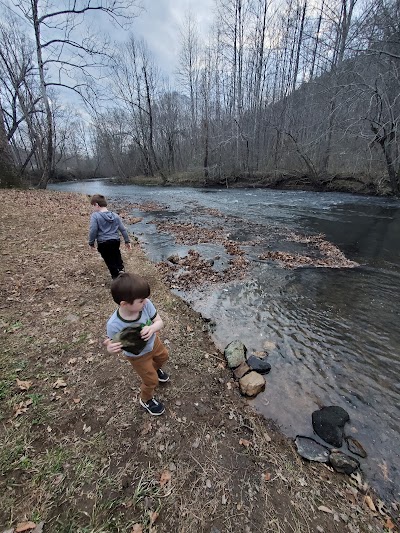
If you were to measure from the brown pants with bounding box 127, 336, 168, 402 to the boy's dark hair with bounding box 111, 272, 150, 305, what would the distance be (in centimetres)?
69

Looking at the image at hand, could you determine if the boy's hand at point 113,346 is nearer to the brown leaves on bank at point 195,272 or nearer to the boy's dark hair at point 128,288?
the boy's dark hair at point 128,288

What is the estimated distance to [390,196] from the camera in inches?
660

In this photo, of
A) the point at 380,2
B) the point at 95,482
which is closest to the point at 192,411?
the point at 95,482

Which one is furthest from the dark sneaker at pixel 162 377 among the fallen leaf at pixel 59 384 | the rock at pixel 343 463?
the rock at pixel 343 463

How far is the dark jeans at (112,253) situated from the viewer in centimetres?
489

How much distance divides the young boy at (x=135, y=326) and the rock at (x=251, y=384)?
132cm

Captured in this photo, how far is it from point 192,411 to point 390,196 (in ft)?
64.5

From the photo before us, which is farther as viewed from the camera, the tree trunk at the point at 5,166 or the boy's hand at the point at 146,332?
the tree trunk at the point at 5,166

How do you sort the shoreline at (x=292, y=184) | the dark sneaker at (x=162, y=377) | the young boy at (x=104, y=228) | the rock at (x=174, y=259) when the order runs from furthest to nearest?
the shoreline at (x=292, y=184), the rock at (x=174, y=259), the young boy at (x=104, y=228), the dark sneaker at (x=162, y=377)

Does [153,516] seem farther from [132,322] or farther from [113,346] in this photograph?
[132,322]

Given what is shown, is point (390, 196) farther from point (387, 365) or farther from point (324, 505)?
point (324, 505)

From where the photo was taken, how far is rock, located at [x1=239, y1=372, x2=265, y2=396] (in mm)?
3326

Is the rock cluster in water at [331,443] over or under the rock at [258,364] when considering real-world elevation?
under

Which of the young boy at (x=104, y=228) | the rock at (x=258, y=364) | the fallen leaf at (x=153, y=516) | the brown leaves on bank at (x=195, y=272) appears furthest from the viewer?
the brown leaves on bank at (x=195, y=272)
